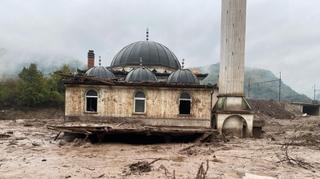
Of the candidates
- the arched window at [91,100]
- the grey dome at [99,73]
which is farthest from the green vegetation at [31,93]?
the arched window at [91,100]

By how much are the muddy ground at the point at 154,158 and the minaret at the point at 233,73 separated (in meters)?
2.17

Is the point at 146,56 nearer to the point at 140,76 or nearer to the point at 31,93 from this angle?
the point at 140,76

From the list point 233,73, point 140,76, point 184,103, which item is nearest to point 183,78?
point 140,76

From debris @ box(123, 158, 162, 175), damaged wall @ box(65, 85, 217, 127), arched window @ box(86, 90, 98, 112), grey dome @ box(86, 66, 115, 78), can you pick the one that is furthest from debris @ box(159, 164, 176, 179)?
grey dome @ box(86, 66, 115, 78)

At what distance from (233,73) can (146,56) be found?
10.2m

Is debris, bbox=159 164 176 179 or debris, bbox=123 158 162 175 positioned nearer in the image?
debris, bbox=159 164 176 179

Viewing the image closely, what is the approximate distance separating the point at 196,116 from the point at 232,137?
3.00 metres

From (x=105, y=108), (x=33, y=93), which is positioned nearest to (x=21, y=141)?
(x=105, y=108)

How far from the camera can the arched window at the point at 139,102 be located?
67.4 ft

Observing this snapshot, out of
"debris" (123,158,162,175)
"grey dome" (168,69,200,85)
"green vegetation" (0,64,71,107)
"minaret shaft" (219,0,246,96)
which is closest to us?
"debris" (123,158,162,175)

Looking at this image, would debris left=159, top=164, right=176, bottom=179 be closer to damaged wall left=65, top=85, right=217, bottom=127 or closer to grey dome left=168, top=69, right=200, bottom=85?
damaged wall left=65, top=85, right=217, bottom=127

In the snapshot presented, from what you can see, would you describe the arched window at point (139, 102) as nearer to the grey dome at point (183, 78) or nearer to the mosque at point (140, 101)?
the mosque at point (140, 101)

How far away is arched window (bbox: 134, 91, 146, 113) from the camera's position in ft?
67.4

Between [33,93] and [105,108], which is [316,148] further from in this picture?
[33,93]
